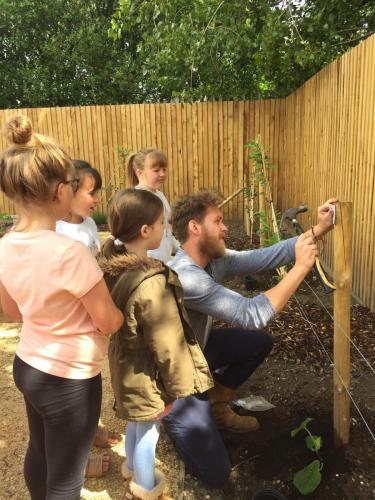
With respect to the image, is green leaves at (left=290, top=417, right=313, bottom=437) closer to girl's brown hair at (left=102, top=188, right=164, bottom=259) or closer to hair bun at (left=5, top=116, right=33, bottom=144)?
girl's brown hair at (left=102, top=188, right=164, bottom=259)

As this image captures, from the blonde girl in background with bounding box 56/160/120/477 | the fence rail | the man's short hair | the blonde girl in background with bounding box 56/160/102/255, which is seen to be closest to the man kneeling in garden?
the man's short hair

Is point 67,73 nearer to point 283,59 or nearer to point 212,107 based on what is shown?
point 212,107

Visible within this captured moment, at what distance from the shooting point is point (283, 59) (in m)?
7.39

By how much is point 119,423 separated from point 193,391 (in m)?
1.19

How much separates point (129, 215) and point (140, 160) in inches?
74.7

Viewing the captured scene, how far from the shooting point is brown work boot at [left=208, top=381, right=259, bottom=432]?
2637 mm

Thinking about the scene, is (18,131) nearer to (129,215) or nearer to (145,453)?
(129,215)

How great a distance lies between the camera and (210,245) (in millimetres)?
2342

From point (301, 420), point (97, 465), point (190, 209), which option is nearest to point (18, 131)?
point (190, 209)

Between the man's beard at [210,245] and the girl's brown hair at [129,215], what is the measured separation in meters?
0.48

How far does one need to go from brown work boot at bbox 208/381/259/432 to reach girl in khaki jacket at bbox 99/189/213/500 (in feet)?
2.41

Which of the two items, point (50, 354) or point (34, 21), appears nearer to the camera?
point (50, 354)

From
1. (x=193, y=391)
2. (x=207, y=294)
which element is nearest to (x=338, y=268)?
(x=207, y=294)

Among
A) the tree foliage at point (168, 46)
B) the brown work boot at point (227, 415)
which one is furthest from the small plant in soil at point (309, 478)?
the tree foliage at point (168, 46)
